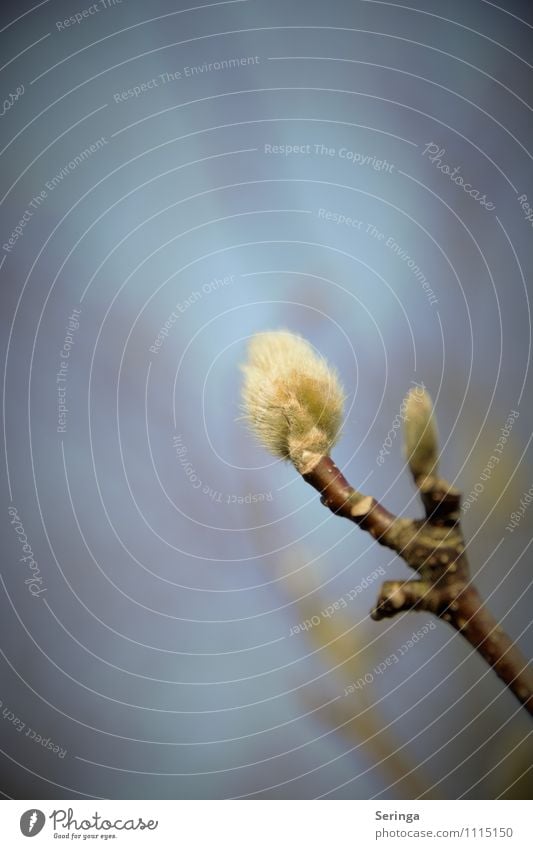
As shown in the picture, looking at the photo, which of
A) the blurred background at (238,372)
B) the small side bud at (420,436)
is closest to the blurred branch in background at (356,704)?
the blurred background at (238,372)

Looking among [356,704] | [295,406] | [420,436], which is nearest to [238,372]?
[295,406]

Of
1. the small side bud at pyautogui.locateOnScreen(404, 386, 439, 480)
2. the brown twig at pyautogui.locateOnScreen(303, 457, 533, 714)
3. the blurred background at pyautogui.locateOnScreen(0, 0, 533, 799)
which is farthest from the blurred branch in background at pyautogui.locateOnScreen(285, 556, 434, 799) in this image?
the small side bud at pyautogui.locateOnScreen(404, 386, 439, 480)

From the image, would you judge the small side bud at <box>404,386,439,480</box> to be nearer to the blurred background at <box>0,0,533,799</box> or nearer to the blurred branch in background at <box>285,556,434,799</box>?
the blurred background at <box>0,0,533,799</box>

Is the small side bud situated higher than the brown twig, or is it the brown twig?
the small side bud

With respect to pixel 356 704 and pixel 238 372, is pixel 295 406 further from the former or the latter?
pixel 356 704

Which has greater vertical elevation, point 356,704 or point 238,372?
point 238,372
